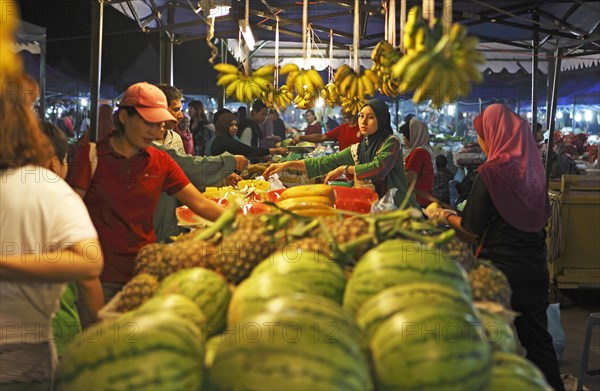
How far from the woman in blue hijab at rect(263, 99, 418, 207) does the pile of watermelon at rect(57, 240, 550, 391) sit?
441 centimetres

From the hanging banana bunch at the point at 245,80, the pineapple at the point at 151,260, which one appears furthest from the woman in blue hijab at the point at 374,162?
the pineapple at the point at 151,260

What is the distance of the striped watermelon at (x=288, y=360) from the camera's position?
49.7 inches

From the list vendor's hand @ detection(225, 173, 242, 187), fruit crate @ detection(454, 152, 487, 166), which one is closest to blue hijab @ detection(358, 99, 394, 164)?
vendor's hand @ detection(225, 173, 242, 187)

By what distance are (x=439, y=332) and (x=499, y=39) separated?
9.73 meters

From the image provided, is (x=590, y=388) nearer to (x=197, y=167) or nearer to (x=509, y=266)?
(x=509, y=266)

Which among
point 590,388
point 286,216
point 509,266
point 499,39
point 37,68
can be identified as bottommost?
point 590,388

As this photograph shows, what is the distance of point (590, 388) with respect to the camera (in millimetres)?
5555

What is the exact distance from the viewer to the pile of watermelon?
4.26 ft

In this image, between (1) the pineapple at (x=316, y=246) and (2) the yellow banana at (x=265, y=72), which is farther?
(2) the yellow banana at (x=265, y=72)

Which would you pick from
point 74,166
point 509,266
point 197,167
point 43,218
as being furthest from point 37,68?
point 43,218

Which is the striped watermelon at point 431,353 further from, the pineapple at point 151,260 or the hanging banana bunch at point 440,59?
the hanging banana bunch at point 440,59

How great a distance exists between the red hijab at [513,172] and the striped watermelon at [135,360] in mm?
3237

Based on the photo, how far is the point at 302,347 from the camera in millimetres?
1307

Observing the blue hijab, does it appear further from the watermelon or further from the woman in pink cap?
the watermelon
